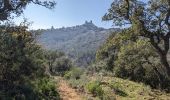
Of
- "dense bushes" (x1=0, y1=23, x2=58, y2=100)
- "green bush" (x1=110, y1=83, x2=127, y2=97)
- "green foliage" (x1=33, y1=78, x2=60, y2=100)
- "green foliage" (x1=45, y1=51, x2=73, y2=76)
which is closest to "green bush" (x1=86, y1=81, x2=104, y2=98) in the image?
"green bush" (x1=110, y1=83, x2=127, y2=97)

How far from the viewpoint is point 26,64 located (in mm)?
24797

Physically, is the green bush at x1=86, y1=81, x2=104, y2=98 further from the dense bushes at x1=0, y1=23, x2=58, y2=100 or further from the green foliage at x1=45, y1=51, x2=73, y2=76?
the green foliage at x1=45, y1=51, x2=73, y2=76

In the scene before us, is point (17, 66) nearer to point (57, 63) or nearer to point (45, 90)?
point (45, 90)

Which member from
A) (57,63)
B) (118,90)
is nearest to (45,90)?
(118,90)

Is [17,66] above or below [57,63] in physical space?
above

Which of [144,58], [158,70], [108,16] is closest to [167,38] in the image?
[108,16]

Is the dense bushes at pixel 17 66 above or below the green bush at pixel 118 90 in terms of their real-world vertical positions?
above

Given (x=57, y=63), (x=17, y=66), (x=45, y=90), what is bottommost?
(x=57, y=63)

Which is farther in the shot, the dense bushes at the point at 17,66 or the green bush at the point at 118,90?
the green bush at the point at 118,90

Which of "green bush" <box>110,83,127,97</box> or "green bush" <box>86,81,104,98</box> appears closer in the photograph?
"green bush" <box>86,81,104,98</box>

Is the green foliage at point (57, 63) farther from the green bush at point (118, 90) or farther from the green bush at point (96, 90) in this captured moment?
the green bush at point (96, 90)

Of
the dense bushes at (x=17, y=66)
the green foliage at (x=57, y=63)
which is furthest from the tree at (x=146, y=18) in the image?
the green foliage at (x=57, y=63)

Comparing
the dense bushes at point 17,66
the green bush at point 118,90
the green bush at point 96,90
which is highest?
the dense bushes at point 17,66

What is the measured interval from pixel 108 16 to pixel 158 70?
107 ft
